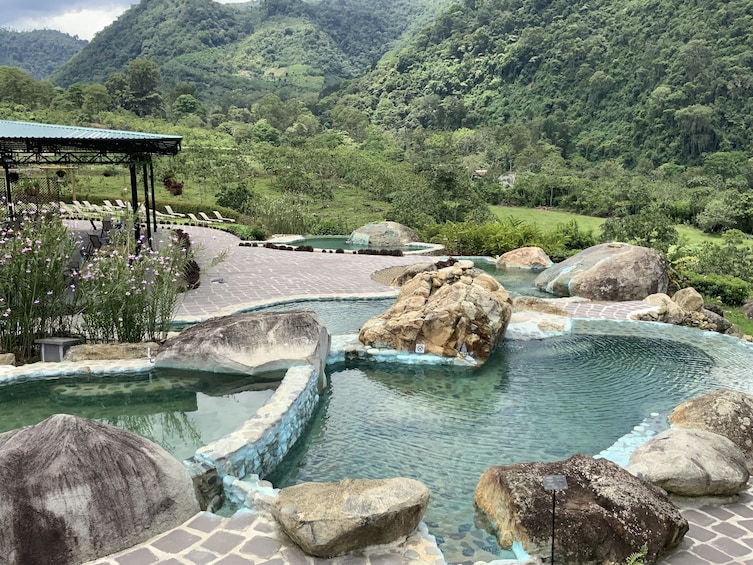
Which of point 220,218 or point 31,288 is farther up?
point 31,288

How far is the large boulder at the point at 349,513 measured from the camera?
11.7 feet

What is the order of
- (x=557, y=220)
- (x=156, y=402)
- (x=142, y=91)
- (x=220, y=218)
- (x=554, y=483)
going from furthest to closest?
1. (x=142, y=91)
2. (x=557, y=220)
3. (x=220, y=218)
4. (x=156, y=402)
5. (x=554, y=483)

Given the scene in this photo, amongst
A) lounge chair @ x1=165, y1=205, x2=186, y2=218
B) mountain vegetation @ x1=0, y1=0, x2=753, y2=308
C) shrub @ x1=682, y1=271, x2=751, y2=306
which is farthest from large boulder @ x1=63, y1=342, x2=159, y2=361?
lounge chair @ x1=165, y1=205, x2=186, y2=218

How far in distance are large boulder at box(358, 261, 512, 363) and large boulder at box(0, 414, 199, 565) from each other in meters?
4.13

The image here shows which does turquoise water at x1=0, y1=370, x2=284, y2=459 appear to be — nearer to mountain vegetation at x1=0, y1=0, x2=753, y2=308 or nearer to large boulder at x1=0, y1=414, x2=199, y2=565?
large boulder at x1=0, y1=414, x2=199, y2=565

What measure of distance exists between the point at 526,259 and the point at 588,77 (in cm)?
5356

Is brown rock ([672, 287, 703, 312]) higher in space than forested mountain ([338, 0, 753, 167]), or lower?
lower

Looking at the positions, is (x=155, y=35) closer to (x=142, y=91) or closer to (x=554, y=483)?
(x=142, y=91)

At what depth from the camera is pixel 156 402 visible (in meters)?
6.16

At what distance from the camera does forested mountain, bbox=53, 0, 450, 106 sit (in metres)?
99.7

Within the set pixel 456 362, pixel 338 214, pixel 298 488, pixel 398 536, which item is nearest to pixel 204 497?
pixel 298 488

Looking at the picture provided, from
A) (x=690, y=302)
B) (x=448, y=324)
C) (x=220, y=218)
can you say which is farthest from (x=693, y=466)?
(x=220, y=218)

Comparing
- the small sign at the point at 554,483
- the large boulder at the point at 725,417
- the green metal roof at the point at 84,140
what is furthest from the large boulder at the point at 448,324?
the green metal roof at the point at 84,140

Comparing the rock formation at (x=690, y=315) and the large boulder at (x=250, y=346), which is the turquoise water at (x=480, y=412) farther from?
the rock formation at (x=690, y=315)
